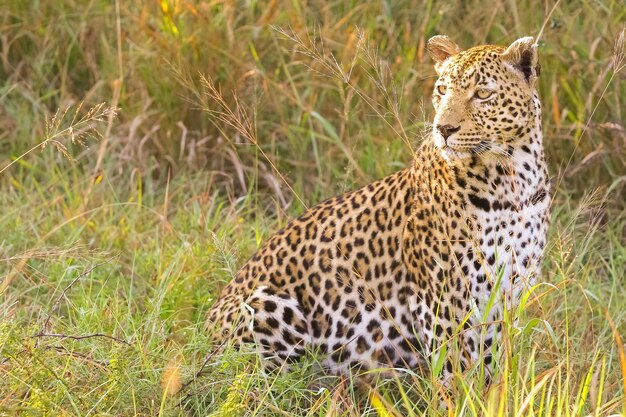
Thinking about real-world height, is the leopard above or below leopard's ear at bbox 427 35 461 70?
below

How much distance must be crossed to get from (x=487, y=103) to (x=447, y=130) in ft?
0.69

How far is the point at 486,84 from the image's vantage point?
16.3ft

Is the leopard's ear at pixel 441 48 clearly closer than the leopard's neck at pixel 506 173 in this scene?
No

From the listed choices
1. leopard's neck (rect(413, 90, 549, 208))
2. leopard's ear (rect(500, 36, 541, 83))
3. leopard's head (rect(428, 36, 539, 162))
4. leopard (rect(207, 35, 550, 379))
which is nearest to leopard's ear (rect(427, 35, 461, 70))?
leopard (rect(207, 35, 550, 379))

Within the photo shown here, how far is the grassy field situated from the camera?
19.1 ft

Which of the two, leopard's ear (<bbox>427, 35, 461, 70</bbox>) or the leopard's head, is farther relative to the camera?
leopard's ear (<bbox>427, 35, 461, 70</bbox>)

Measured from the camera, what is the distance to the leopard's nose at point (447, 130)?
192 inches

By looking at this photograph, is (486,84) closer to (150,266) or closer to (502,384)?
(502,384)

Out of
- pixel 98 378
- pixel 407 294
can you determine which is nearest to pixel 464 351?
pixel 407 294

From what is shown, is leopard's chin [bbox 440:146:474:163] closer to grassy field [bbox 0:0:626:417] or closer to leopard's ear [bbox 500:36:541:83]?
leopard's ear [bbox 500:36:541:83]

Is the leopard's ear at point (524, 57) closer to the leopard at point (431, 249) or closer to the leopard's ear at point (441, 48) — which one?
the leopard at point (431, 249)

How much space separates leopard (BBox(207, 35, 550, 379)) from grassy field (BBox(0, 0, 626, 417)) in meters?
0.23

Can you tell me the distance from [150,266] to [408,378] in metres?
1.60

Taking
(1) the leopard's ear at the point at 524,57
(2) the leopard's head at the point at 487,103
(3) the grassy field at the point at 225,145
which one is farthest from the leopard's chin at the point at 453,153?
(3) the grassy field at the point at 225,145
